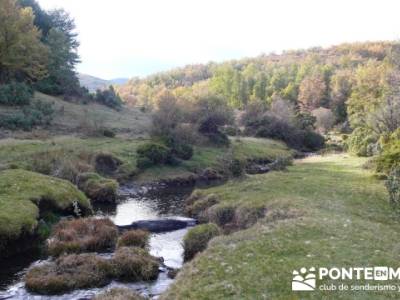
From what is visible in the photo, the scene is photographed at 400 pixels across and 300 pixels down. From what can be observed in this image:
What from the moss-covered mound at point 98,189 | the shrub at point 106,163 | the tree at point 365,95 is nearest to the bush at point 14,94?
the shrub at point 106,163

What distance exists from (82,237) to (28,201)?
5.68 metres

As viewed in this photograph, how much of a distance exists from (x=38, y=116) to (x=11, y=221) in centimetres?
5136

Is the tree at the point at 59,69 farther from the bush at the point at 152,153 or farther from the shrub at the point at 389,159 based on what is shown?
the shrub at the point at 389,159

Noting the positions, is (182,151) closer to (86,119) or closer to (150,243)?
(86,119)

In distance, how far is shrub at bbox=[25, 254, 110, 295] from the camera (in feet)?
63.4

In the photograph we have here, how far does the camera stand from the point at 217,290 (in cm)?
1382

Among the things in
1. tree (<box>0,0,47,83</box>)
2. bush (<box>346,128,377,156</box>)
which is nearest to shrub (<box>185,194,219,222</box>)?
bush (<box>346,128,377,156</box>)

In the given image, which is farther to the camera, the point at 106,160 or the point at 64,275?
the point at 106,160

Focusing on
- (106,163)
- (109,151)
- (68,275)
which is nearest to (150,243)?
(68,275)

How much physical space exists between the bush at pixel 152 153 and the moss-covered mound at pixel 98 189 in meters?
14.7

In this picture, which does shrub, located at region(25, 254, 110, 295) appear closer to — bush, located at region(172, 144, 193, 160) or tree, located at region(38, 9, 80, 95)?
bush, located at region(172, 144, 193, 160)

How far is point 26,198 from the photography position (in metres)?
29.7

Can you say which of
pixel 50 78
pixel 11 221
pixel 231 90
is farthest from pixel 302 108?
pixel 11 221

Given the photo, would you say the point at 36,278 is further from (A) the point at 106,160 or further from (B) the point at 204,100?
(B) the point at 204,100
